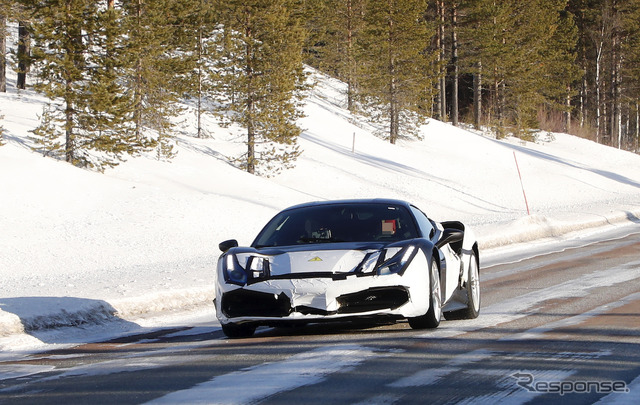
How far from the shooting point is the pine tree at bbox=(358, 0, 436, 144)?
49.9 meters

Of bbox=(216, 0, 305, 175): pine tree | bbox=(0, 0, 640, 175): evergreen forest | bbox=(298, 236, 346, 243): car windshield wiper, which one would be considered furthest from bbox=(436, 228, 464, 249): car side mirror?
bbox=(216, 0, 305, 175): pine tree

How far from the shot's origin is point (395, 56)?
50.8 meters

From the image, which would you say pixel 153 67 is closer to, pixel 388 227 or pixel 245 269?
pixel 388 227

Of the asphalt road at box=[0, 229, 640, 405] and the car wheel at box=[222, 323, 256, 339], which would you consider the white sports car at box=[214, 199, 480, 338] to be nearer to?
the car wheel at box=[222, 323, 256, 339]

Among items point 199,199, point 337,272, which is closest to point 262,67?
point 199,199

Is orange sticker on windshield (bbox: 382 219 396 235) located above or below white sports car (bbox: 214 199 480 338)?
above

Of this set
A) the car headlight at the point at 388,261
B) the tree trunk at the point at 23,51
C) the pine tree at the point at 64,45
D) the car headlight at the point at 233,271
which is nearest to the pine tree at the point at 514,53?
the tree trunk at the point at 23,51

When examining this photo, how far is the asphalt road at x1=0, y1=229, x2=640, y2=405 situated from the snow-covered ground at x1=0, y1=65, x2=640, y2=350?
1852 mm

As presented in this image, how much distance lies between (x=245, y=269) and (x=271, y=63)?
30506 millimetres

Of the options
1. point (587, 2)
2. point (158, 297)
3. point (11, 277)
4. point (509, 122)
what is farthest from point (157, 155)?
point (587, 2)

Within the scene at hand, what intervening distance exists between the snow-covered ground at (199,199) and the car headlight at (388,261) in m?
3.42

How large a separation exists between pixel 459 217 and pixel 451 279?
2586cm

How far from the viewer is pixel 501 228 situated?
23750 millimetres

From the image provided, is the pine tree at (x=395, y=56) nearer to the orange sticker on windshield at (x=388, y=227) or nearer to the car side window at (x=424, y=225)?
the car side window at (x=424, y=225)
